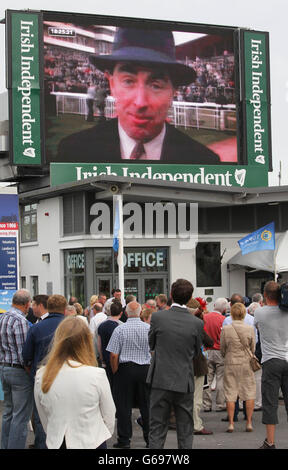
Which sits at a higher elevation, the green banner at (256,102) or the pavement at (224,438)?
the green banner at (256,102)

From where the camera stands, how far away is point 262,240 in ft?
81.7

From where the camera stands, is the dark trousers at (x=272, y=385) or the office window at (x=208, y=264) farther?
the office window at (x=208, y=264)

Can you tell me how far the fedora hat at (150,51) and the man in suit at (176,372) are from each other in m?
A: 27.9

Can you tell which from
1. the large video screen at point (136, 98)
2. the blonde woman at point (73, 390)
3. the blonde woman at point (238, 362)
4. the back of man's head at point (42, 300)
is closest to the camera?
the blonde woman at point (73, 390)

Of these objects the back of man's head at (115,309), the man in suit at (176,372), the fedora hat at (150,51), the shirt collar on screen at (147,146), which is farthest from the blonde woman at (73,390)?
the fedora hat at (150,51)

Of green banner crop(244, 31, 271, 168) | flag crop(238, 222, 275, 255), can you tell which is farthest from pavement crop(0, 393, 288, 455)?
green banner crop(244, 31, 271, 168)

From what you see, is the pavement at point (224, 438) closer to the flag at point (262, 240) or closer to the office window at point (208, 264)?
the flag at point (262, 240)

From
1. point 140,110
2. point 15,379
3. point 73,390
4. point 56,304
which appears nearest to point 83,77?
point 140,110

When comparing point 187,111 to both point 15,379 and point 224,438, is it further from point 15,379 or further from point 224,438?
point 15,379

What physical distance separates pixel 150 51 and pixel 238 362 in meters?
25.6

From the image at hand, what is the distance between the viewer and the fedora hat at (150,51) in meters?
35.4

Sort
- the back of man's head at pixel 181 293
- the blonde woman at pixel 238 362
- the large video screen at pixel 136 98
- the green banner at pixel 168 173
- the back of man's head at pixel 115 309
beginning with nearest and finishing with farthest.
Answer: the back of man's head at pixel 181 293 → the back of man's head at pixel 115 309 → the blonde woman at pixel 238 362 → the green banner at pixel 168 173 → the large video screen at pixel 136 98
